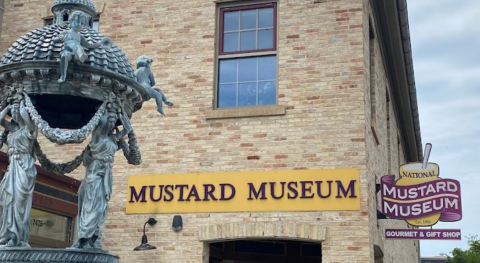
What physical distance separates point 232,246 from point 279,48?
5.01 m

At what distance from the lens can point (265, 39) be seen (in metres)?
11.9

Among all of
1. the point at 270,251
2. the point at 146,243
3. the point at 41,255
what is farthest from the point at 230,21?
the point at 41,255

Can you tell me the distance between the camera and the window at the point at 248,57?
11695mm

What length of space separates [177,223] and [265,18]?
4237mm

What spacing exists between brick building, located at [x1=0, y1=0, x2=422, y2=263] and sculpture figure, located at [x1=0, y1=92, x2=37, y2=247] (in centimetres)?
587

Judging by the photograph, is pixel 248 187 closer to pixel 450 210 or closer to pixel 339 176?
pixel 339 176

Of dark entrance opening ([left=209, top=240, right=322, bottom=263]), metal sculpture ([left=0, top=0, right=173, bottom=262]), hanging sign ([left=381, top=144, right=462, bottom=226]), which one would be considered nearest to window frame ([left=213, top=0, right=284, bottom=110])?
hanging sign ([left=381, top=144, right=462, bottom=226])

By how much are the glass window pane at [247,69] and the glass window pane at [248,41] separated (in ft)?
0.84

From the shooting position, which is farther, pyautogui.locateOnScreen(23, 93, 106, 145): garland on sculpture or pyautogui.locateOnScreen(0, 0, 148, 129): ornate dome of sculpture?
pyautogui.locateOnScreen(0, 0, 148, 129): ornate dome of sculpture

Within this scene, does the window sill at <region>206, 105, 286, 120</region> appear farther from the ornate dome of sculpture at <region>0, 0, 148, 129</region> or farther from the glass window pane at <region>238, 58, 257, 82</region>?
the ornate dome of sculpture at <region>0, 0, 148, 129</region>

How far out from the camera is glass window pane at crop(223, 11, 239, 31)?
12.2 meters

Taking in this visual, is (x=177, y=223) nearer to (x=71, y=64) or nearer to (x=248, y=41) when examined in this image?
(x=248, y=41)

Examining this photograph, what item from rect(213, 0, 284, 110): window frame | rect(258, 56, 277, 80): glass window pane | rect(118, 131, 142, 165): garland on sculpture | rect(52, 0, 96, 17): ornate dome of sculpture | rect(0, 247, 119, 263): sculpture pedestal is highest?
rect(213, 0, 284, 110): window frame

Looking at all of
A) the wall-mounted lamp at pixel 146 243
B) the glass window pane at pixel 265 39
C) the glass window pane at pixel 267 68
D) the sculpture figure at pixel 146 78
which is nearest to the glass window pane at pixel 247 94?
the glass window pane at pixel 267 68
